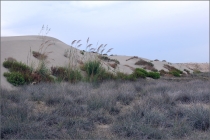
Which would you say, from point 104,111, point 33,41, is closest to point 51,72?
point 33,41

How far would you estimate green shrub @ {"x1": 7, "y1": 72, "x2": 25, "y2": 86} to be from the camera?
910 inches

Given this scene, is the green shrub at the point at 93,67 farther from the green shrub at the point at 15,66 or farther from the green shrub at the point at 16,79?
the green shrub at the point at 16,79

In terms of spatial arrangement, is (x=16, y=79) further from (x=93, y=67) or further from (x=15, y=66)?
(x=93, y=67)

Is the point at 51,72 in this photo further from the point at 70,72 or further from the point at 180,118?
the point at 180,118

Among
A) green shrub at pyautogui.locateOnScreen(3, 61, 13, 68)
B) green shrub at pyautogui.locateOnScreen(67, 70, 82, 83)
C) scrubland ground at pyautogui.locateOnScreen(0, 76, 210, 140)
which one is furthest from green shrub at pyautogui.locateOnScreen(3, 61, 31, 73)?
scrubland ground at pyautogui.locateOnScreen(0, 76, 210, 140)

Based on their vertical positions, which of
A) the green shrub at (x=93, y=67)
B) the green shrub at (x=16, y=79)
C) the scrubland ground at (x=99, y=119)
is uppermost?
the green shrub at (x=93, y=67)

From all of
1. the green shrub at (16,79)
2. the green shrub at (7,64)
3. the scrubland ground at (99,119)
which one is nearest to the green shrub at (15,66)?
the green shrub at (7,64)

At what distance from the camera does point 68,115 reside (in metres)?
11.6

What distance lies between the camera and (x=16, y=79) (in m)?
Answer: 23.4

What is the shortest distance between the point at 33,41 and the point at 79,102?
21.4 m

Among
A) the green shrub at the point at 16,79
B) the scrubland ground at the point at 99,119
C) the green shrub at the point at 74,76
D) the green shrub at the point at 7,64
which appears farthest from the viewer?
the green shrub at the point at 7,64

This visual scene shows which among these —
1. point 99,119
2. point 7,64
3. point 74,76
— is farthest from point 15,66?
point 99,119

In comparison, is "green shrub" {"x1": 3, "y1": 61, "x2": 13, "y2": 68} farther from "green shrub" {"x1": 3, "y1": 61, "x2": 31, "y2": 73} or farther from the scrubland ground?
the scrubland ground

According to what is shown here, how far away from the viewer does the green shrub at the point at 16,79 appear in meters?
23.1
